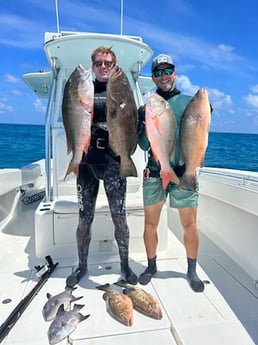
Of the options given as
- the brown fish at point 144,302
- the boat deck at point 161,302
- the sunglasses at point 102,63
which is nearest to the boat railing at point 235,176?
the boat deck at point 161,302

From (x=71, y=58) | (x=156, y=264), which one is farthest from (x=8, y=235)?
(x=71, y=58)

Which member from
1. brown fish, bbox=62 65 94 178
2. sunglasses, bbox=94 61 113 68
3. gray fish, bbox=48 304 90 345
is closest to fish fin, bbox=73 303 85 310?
gray fish, bbox=48 304 90 345

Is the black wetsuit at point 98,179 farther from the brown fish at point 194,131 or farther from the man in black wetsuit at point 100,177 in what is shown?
the brown fish at point 194,131

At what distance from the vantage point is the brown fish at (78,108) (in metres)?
2.04

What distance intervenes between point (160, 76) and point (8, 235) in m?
2.79

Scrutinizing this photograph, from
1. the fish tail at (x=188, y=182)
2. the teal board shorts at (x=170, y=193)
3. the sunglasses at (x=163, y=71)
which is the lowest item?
the teal board shorts at (x=170, y=193)

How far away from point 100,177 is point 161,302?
1.06 meters

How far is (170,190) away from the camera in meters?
2.52

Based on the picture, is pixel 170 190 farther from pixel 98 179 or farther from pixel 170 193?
pixel 98 179

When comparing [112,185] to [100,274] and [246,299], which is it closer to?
[100,274]

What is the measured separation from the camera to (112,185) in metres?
2.54

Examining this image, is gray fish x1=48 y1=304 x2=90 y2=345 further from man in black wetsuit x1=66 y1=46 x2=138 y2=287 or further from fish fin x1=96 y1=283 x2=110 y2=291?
man in black wetsuit x1=66 y1=46 x2=138 y2=287

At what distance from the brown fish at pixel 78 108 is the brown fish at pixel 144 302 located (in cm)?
106

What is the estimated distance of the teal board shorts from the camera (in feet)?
8.14
